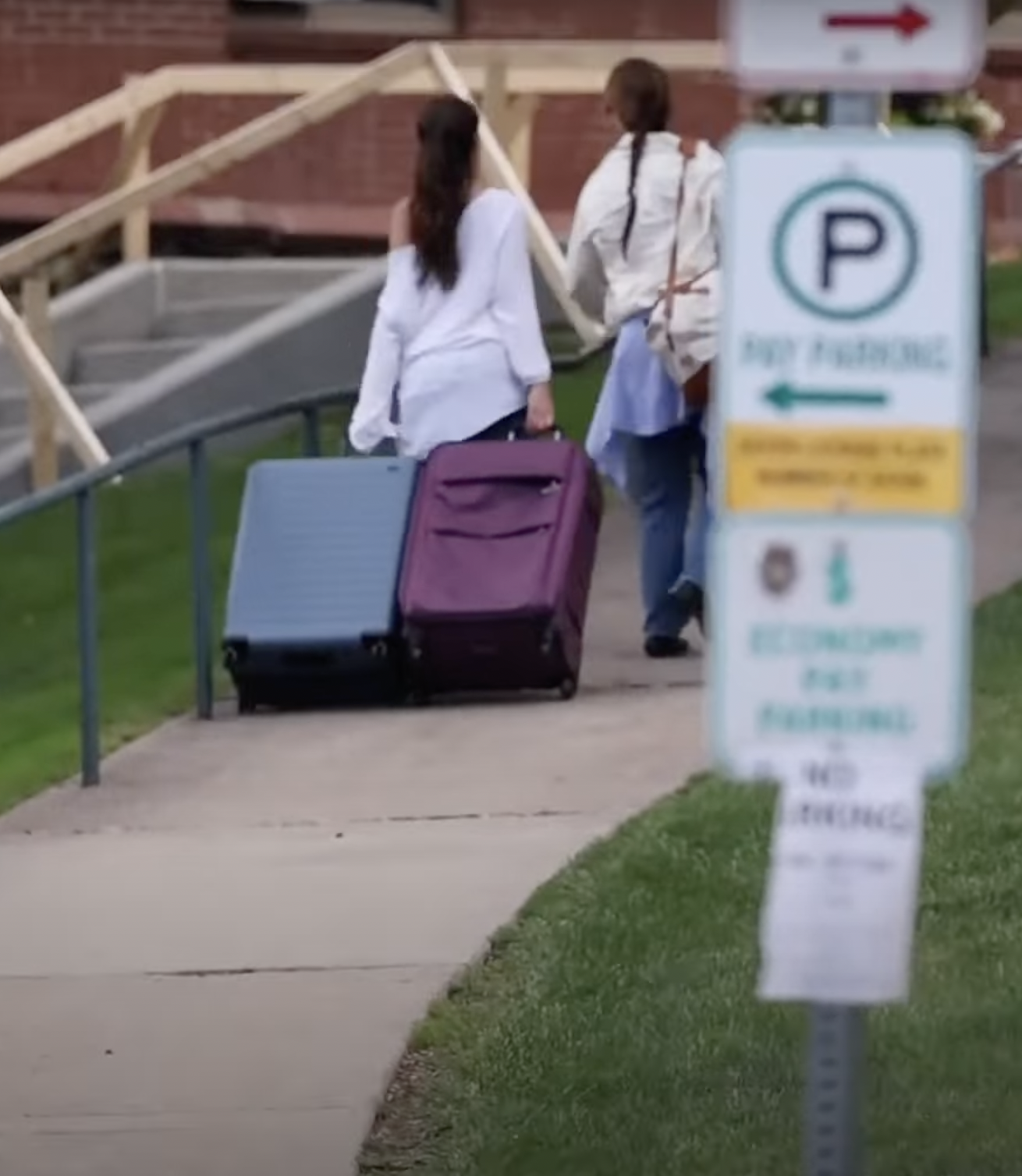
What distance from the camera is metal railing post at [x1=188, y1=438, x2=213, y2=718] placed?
32.9 feet

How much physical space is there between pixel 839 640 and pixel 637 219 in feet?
19.9

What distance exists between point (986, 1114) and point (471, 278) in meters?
4.81

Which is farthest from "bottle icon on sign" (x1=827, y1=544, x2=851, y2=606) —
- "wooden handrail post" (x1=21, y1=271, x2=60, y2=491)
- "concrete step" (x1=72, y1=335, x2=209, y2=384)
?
"concrete step" (x1=72, y1=335, x2=209, y2=384)

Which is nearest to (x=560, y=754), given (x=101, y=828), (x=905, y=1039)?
(x=101, y=828)

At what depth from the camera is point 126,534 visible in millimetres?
13391

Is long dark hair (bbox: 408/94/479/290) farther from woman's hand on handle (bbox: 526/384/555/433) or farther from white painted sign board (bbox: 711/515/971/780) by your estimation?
white painted sign board (bbox: 711/515/971/780)

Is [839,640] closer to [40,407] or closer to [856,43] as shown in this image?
[856,43]

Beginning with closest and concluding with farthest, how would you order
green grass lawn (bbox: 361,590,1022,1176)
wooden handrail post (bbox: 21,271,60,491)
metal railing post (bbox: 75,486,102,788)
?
green grass lawn (bbox: 361,590,1022,1176), metal railing post (bbox: 75,486,102,788), wooden handrail post (bbox: 21,271,60,491)

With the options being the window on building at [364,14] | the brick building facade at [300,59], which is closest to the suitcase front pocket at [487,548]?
the brick building facade at [300,59]

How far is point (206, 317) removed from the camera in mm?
16234

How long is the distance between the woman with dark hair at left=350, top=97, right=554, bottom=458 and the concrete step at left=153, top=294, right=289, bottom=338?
576 centimetres

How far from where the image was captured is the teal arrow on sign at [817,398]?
416cm

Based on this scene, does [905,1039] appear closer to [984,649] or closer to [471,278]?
[984,649]

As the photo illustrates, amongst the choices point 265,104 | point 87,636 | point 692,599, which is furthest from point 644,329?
point 265,104
